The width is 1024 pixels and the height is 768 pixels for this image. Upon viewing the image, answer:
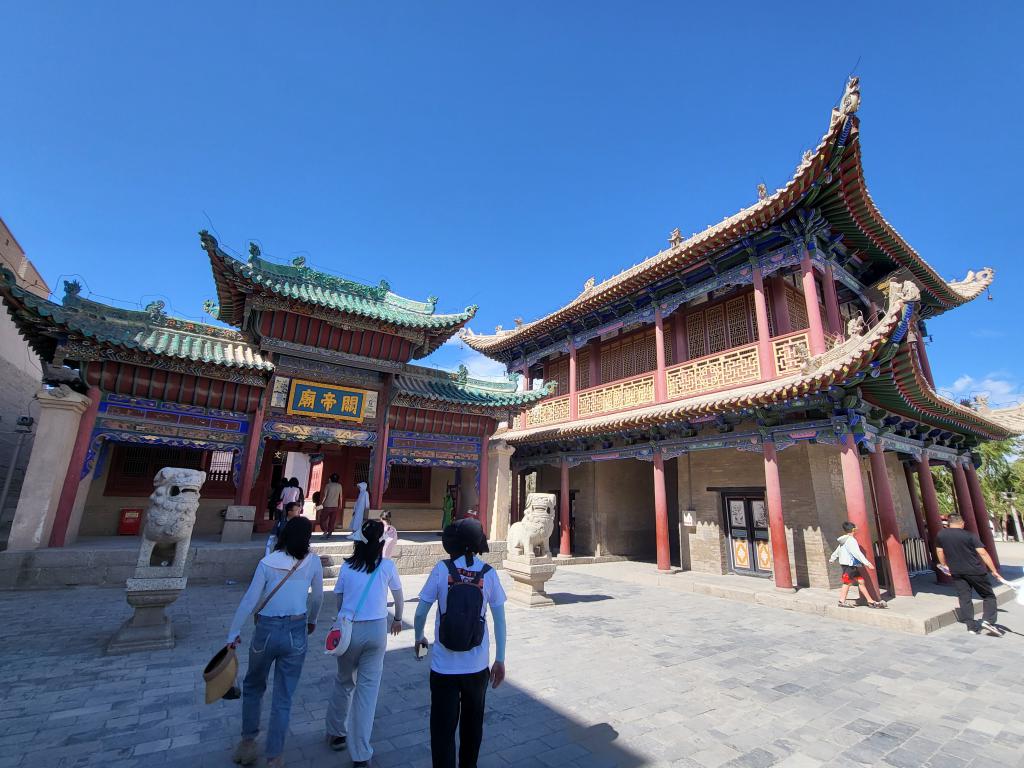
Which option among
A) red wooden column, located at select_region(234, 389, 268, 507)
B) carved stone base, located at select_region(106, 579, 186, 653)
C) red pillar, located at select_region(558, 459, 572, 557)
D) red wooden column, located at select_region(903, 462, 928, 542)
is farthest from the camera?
red pillar, located at select_region(558, 459, 572, 557)

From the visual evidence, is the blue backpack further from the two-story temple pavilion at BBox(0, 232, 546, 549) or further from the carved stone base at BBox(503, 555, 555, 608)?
the two-story temple pavilion at BBox(0, 232, 546, 549)

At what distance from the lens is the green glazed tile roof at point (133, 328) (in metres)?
7.67

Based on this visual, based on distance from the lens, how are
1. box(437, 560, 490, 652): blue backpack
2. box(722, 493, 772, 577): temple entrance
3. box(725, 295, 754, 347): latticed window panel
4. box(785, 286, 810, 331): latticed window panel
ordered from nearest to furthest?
box(437, 560, 490, 652): blue backpack < box(722, 493, 772, 577): temple entrance < box(785, 286, 810, 331): latticed window panel < box(725, 295, 754, 347): latticed window panel

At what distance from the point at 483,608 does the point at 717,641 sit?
4944mm

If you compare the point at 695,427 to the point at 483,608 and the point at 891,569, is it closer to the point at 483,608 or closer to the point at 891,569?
the point at 891,569

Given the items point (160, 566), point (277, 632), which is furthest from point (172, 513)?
point (277, 632)

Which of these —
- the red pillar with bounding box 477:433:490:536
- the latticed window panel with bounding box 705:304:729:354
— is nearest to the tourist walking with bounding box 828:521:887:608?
the latticed window panel with bounding box 705:304:729:354

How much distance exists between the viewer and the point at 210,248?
8.74 m

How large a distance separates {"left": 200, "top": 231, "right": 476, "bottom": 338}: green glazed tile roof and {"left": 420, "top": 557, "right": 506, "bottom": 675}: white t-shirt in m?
8.58

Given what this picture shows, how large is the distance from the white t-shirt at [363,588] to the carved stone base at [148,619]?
3.30 m

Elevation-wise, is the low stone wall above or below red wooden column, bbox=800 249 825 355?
below

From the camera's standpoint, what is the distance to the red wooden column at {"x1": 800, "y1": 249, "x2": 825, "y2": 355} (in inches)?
381

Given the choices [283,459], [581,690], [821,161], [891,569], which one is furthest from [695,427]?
[283,459]

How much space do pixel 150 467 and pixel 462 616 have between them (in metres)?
11.2
